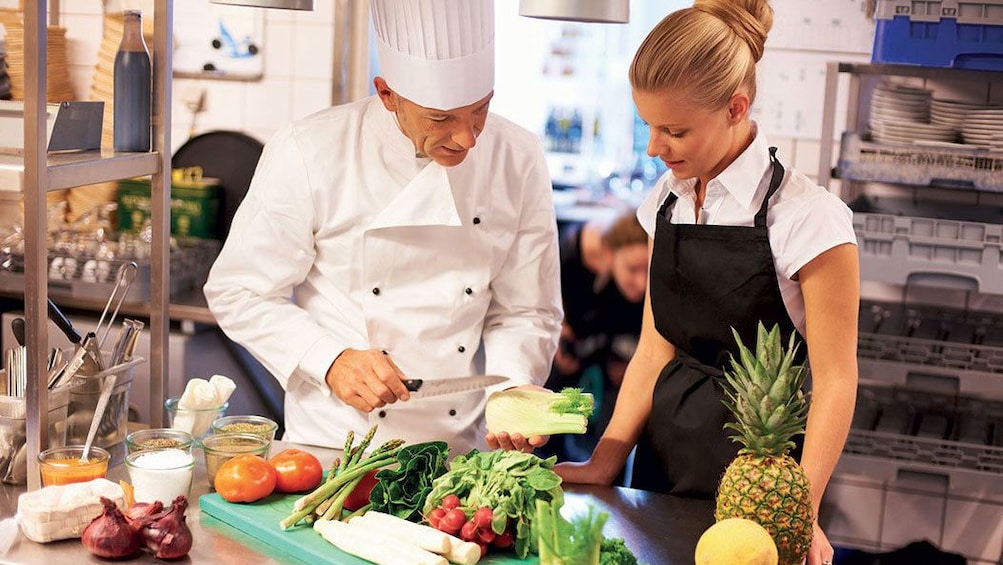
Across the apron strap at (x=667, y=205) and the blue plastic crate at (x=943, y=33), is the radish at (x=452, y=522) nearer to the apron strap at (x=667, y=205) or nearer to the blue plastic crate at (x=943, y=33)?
the apron strap at (x=667, y=205)

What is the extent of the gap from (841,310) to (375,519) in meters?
0.87

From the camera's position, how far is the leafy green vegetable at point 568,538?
148 cm

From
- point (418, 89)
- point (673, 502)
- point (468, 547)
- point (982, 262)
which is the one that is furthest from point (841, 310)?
point (982, 262)

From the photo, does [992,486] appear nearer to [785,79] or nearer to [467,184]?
[785,79]

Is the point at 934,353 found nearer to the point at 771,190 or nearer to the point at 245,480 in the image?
the point at 771,190

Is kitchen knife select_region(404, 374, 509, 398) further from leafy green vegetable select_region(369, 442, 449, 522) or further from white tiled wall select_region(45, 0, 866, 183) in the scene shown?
white tiled wall select_region(45, 0, 866, 183)

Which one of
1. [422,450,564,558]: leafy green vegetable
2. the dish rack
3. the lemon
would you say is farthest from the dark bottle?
the dish rack

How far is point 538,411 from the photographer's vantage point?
6.84 feet

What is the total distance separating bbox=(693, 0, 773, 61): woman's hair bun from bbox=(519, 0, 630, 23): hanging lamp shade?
279 millimetres

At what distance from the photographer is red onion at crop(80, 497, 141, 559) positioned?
1688mm

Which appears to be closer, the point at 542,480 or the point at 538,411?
the point at 542,480

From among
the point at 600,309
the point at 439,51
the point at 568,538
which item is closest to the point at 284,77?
the point at 600,309

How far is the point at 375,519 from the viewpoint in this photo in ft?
5.92

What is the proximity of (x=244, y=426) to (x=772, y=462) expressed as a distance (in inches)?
38.8
